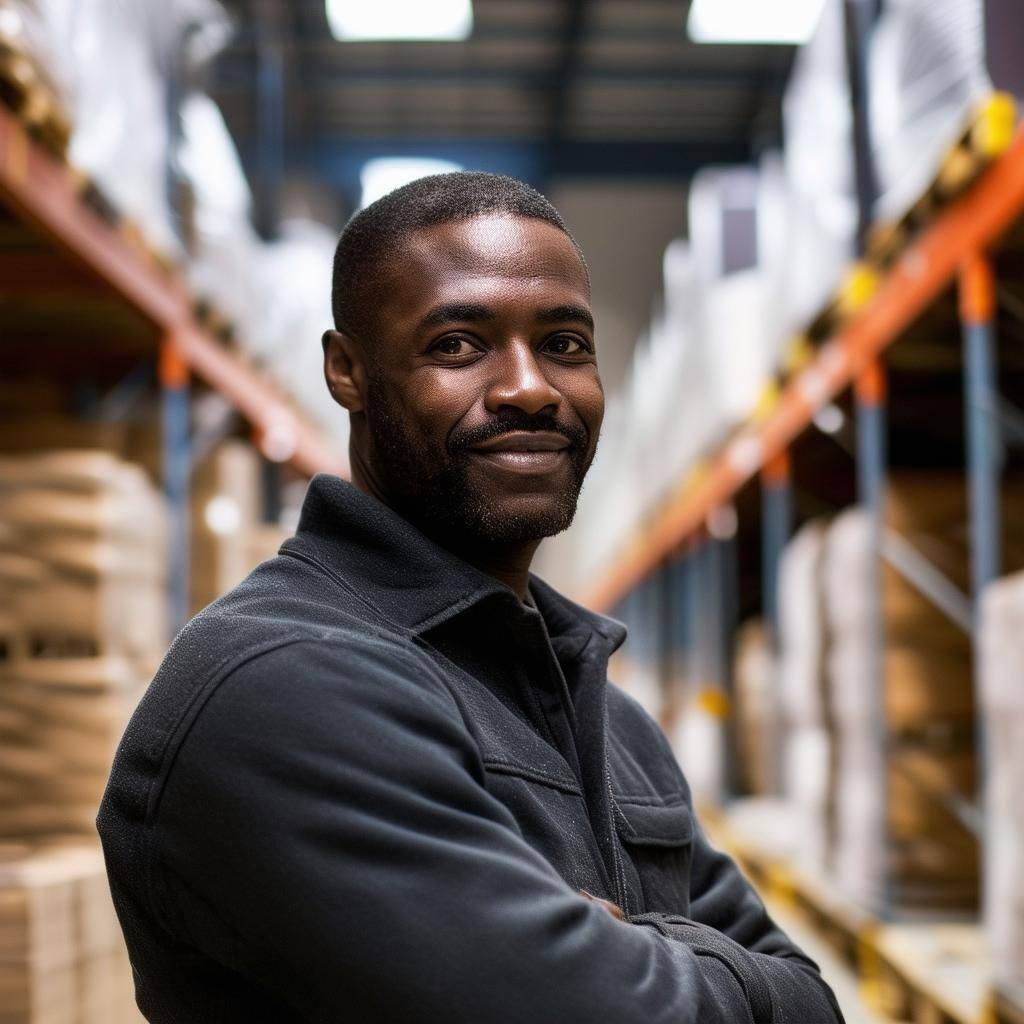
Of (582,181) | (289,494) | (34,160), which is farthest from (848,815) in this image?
(582,181)

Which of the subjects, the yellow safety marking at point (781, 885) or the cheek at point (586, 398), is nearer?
the cheek at point (586, 398)

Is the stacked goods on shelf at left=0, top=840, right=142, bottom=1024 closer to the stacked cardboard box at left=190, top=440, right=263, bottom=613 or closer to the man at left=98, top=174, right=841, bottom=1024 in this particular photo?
the man at left=98, top=174, right=841, bottom=1024

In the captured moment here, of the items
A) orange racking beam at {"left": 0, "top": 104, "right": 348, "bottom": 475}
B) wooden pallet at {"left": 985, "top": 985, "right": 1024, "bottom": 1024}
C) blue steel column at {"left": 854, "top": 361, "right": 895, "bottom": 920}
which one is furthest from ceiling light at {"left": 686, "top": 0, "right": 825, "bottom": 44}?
wooden pallet at {"left": 985, "top": 985, "right": 1024, "bottom": 1024}

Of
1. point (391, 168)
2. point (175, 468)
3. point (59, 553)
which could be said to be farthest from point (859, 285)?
point (391, 168)

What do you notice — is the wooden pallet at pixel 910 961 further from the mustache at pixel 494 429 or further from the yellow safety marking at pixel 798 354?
the mustache at pixel 494 429

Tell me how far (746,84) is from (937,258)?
12332 millimetres

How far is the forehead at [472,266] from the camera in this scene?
149 centimetres

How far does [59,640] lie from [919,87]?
9.58ft

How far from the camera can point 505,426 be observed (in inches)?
58.7

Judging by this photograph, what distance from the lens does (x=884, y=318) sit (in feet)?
15.5

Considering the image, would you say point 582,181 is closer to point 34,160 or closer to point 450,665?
point 34,160

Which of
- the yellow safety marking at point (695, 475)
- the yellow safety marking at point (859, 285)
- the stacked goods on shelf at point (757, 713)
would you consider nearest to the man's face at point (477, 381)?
the yellow safety marking at point (859, 285)

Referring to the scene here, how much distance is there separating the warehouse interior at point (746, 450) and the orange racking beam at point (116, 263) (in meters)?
0.02

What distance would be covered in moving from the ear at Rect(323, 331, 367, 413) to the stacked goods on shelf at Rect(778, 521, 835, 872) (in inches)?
168
